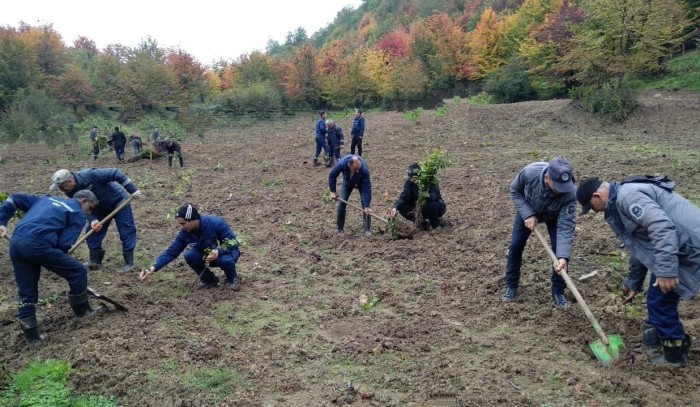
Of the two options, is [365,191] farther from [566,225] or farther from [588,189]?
[588,189]

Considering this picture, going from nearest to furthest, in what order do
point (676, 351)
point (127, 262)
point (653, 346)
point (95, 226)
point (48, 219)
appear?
point (676, 351), point (653, 346), point (48, 219), point (95, 226), point (127, 262)

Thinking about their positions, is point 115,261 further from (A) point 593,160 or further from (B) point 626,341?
(A) point 593,160

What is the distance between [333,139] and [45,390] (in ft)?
35.3

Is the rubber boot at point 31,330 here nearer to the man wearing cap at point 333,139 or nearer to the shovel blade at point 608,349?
the shovel blade at point 608,349

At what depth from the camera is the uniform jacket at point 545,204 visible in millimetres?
4547

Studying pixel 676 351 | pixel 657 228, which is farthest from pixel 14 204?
pixel 676 351

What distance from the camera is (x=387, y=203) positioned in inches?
388

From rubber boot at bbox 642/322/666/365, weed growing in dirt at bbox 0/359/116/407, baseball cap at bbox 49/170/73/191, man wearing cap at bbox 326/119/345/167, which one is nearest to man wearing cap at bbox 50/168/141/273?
baseball cap at bbox 49/170/73/191

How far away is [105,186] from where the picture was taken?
6.80 metres

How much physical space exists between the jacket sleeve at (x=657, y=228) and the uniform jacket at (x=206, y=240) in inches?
167

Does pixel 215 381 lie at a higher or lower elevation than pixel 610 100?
lower

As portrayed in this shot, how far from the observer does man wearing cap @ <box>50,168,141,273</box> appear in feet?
21.6

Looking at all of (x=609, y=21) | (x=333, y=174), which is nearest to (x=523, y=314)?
(x=333, y=174)

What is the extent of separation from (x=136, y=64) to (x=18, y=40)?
272 inches
